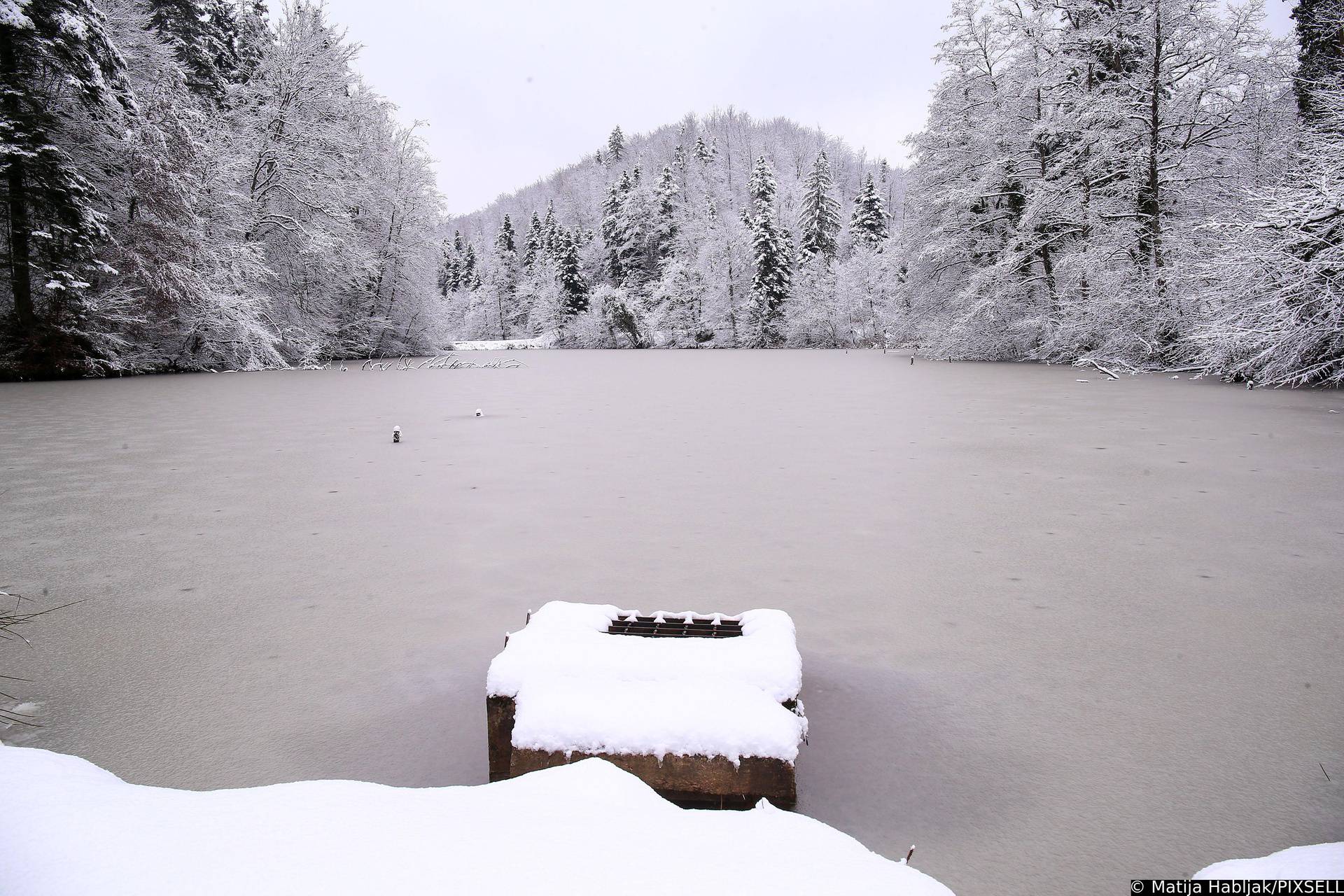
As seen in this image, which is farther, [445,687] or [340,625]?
[340,625]

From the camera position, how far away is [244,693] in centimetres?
257

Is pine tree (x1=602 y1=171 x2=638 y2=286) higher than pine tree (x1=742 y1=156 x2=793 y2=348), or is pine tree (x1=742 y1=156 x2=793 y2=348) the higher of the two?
pine tree (x1=602 y1=171 x2=638 y2=286)

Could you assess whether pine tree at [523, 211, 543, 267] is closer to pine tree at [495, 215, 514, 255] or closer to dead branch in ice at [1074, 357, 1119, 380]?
pine tree at [495, 215, 514, 255]

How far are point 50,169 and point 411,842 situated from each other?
21.2 metres

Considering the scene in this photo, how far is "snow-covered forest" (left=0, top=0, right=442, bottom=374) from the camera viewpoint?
16547mm

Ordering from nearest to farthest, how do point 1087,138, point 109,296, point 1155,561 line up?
1. point 1155,561
2. point 1087,138
3. point 109,296

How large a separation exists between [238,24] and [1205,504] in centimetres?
4102

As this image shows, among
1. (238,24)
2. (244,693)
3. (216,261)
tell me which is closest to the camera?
(244,693)

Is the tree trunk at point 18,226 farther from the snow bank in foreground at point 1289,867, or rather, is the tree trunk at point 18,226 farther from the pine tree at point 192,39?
the snow bank in foreground at point 1289,867

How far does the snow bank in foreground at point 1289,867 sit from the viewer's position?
1.47 metres

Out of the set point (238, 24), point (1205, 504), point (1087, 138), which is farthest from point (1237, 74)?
point (238, 24)

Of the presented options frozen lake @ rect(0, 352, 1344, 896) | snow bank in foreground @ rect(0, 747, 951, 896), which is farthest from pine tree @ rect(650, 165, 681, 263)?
snow bank in foreground @ rect(0, 747, 951, 896)

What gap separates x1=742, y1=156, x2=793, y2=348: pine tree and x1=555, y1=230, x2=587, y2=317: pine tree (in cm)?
1540

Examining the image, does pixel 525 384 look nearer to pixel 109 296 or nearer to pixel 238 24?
pixel 109 296
